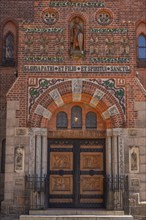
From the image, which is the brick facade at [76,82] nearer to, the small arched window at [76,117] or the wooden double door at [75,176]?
the small arched window at [76,117]

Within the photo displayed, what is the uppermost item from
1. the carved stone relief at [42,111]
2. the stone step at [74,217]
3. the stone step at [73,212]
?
the carved stone relief at [42,111]

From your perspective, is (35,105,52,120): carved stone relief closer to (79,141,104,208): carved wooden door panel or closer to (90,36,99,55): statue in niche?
(79,141,104,208): carved wooden door panel

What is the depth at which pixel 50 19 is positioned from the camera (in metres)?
16.3

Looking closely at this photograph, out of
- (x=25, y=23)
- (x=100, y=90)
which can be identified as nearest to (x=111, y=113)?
(x=100, y=90)

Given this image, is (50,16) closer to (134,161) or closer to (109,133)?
(109,133)

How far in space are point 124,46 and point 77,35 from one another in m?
1.78

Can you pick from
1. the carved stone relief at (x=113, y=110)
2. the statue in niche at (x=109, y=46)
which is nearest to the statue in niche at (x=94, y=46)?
the statue in niche at (x=109, y=46)

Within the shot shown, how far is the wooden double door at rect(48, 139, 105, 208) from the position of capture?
1569cm

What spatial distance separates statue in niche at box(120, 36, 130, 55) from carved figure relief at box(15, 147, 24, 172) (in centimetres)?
508

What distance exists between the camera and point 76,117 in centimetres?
1612

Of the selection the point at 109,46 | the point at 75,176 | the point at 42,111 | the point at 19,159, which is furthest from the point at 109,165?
the point at 109,46

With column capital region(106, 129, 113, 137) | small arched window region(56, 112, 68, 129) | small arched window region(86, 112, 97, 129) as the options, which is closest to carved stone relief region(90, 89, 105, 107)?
small arched window region(86, 112, 97, 129)

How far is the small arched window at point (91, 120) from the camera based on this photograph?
16125 mm

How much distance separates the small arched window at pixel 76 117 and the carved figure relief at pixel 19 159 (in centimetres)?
215
